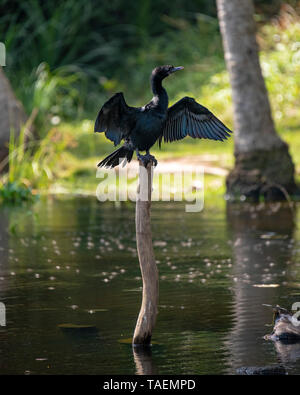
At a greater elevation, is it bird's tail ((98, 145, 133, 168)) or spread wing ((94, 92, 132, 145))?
spread wing ((94, 92, 132, 145))

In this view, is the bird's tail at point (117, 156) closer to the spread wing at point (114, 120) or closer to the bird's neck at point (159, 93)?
the spread wing at point (114, 120)

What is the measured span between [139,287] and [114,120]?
2755mm

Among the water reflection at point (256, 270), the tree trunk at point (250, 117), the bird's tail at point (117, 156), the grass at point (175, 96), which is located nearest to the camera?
the water reflection at point (256, 270)

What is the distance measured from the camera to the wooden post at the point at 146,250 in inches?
277

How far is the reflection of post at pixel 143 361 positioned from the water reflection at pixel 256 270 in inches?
22.5

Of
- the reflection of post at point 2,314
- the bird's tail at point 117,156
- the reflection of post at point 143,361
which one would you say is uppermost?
the bird's tail at point 117,156

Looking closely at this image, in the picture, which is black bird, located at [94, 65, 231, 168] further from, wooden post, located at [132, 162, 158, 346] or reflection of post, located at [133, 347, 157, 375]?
reflection of post, located at [133, 347, 157, 375]

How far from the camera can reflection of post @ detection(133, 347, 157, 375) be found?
660cm

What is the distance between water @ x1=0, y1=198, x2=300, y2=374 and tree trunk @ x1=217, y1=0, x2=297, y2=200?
2.81 feet

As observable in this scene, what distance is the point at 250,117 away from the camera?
15.3 metres

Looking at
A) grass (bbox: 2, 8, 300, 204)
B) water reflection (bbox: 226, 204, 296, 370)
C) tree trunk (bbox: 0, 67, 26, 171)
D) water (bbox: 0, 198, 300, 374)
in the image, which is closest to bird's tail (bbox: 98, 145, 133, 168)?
water (bbox: 0, 198, 300, 374)

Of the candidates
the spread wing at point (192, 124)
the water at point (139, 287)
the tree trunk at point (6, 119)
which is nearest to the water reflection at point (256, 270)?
the water at point (139, 287)

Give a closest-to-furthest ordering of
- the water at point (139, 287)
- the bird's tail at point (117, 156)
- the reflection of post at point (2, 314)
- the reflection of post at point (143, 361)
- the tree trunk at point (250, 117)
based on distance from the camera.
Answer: the reflection of post at point (143, 361)
the water at point (139, 287)
the bird's tail at point (117, 156)
the reflection of post at point (2, 314)
the tree trunk at point (250, 117)

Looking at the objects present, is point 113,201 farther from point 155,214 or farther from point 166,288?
point 166,288
